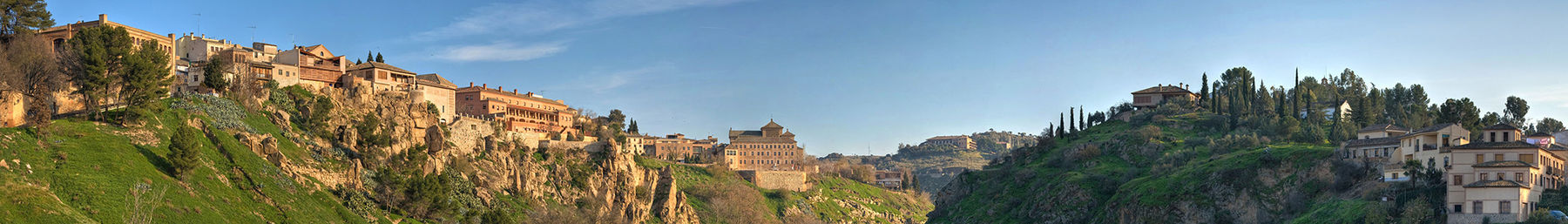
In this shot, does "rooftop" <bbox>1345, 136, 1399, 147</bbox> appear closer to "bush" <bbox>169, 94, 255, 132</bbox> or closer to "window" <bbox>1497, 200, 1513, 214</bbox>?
"window" <bbox>1497, 200, 1513, 214</bbox>

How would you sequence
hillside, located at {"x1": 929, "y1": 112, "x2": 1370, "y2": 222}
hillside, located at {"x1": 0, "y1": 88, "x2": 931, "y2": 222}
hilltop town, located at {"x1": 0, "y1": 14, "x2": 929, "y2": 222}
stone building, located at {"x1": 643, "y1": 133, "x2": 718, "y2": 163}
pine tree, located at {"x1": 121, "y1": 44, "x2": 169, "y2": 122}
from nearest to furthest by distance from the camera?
hillside, located at {"x1": 0, "y1": 88, "x2": 931, "y2": 222} < hilltop town, located at {"x1": 0, "y1": 14, "x2": 929, "y2": 222} < pine tree, located at {"x1": 121, "y1": 44, "x2": 169, "y2": 122} < hillside, located at {"x1": 929, "y1": 112, "x2": 1370, "y2": 222} < stone building, located at {"x1": 643, "y1": 133, "x2": 718, "y2": 163}

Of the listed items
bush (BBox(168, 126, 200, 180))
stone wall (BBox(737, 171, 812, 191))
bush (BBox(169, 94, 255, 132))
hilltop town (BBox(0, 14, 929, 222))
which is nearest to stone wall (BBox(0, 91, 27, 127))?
hilltop town (BBox(0, 14, 929, 222))

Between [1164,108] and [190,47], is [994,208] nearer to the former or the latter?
[1164,108]

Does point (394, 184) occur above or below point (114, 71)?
below

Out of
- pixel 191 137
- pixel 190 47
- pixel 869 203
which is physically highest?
pixel 190 47

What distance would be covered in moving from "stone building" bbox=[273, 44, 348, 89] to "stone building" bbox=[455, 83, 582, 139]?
12.1 metres

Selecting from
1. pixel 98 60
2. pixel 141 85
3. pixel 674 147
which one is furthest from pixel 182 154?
pixel 674 147

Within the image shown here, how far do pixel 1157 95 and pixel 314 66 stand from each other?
88994 mm

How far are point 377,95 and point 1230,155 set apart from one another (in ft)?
211

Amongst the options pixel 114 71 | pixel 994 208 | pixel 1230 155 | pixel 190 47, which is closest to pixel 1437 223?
pixel 1230 155

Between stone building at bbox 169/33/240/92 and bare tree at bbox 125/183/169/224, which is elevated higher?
stone building at bbox 169/33/240/92

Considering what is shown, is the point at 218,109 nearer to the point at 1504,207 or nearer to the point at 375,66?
the point at 375,66

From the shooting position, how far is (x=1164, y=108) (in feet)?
463

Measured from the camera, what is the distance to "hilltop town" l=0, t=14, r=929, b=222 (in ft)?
232
